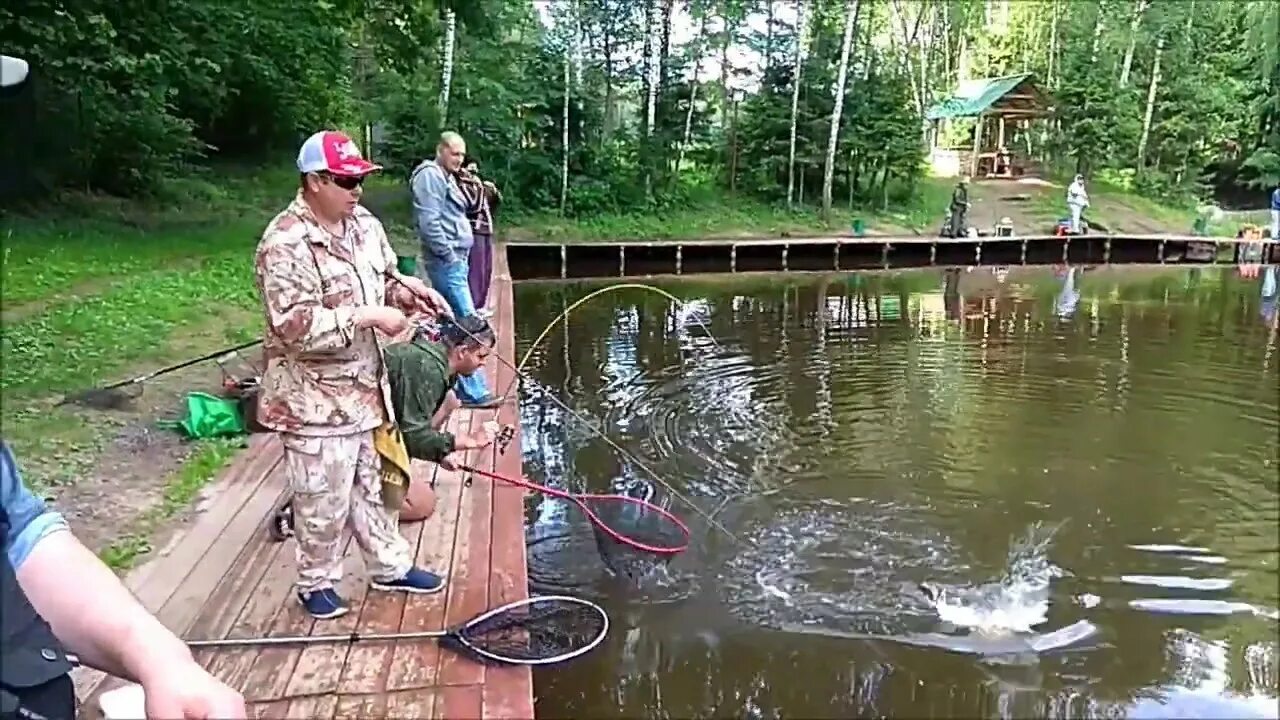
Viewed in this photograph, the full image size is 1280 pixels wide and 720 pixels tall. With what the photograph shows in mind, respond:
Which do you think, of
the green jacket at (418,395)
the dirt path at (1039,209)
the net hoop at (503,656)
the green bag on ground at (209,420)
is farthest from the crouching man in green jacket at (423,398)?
the dirt path at (1039,209)

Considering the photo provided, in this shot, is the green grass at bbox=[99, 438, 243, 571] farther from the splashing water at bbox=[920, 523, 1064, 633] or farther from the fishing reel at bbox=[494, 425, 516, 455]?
the splashing water at bbox=[920, 523, 1064, 633]

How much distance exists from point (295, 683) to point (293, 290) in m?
0.96

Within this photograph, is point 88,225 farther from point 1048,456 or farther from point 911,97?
point 911,97

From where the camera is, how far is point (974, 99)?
2256 cm

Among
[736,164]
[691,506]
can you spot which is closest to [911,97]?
[736,164]

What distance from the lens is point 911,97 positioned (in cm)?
1883

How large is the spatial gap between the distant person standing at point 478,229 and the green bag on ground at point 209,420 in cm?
183

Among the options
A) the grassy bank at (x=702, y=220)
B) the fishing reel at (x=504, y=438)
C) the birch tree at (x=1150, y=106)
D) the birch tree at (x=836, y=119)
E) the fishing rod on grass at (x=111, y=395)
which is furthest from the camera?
the birch tree at (x=1150, y=106)

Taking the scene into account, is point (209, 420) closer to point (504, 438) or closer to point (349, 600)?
point (504, 438)

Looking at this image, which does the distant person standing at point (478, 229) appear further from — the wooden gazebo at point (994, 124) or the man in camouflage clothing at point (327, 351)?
the wooden gazebo at point (994, 124)

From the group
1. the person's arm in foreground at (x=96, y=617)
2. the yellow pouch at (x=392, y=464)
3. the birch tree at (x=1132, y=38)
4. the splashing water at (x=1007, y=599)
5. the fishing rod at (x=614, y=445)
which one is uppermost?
the birch tree at (x=1132, y=38)

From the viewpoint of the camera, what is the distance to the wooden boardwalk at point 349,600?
2467 millimetres

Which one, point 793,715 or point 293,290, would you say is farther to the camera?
point 793,715

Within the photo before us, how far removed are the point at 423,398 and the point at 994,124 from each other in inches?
869
